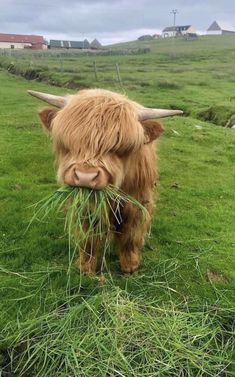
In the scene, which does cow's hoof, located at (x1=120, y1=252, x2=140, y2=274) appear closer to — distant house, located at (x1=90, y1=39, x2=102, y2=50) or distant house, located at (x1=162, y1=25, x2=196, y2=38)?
distant house, located at (x1=90, y1=39, x2=102, y2=50)

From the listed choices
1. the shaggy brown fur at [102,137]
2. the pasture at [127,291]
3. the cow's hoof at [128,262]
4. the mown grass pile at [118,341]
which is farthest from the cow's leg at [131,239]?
the mown grass pile at [118,341]

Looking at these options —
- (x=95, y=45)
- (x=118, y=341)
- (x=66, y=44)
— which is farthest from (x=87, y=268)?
(x=95, y=45)

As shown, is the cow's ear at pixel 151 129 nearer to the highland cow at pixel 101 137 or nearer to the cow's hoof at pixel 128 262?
the highland cow at pixel 101 137

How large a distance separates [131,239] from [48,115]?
A: 1.38m

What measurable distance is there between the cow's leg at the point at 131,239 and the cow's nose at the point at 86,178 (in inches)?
41.4

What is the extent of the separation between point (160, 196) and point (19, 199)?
1.99 meters

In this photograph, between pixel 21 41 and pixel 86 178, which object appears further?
pixel 21 41

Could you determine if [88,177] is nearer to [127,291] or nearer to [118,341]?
[118,341]

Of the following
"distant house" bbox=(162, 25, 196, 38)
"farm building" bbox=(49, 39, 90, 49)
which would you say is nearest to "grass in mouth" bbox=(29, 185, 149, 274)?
"farm building" bbox=(49, 39, 90, 49)

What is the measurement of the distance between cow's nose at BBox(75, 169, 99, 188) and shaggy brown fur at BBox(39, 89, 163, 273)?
1.5 inches

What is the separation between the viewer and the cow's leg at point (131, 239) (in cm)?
425

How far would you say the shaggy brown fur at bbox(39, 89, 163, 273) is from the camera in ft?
10.6

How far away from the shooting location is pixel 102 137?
3273mm

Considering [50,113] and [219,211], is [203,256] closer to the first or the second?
[219,211]
